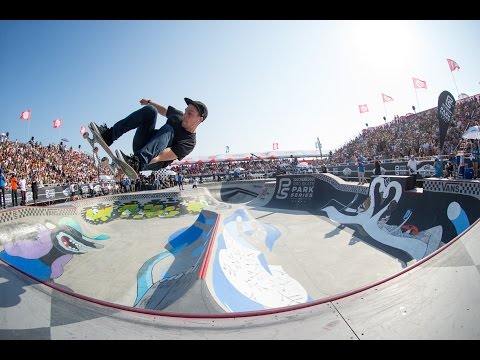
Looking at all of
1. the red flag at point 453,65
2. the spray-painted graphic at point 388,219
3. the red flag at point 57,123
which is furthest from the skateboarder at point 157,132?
the red flag at point 453,65

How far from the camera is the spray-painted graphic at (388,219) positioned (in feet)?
24.7

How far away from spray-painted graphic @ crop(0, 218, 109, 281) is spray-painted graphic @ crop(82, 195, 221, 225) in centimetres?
382

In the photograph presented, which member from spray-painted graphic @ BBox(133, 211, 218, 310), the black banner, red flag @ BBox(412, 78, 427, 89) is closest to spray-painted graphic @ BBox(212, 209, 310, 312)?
spray-painted graphic @ BBox(133, 211, 218, 310)

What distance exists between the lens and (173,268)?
337 inches

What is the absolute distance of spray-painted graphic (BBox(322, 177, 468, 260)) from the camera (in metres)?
7.54

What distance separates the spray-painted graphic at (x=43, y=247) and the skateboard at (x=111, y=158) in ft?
15.5

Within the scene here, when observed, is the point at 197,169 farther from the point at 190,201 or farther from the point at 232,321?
the point at 232,321
